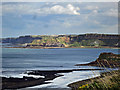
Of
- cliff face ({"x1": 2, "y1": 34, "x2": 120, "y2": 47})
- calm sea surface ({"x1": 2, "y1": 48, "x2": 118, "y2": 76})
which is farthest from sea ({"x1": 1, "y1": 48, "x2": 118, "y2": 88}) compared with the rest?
cliff face ({"x1": 2, "y1": 34, "x2": 120, "y2": 47})

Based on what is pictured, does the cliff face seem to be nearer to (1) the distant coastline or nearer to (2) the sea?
(1) the distant coastline

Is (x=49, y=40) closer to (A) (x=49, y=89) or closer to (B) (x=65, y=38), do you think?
(B) (x=65, y=38)

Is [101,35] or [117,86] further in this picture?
[101,35]

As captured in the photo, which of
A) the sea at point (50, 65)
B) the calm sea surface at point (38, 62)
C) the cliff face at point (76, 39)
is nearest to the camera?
the sea at point (50, 65)

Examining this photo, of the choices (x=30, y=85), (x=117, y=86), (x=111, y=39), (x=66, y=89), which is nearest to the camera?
(x=117, y=86)

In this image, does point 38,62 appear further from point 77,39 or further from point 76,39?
point 77,39

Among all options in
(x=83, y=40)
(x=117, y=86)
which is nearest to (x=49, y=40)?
(x=83, y=40)

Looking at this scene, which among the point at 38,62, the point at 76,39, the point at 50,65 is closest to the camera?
the point at 50,65

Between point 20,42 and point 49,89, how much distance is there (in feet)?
244

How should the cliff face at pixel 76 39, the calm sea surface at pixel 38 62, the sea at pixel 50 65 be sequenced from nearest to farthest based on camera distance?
the sea at pixel 50 65, the calm sea surface at pixel 38 62, the cliff face at pixel 76 39

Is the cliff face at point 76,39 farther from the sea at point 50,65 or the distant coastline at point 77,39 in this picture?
the sea at point 50,65

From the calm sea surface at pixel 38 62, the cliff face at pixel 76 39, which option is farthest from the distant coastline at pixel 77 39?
the calm sea surface at pixel 38 62

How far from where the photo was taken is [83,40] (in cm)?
8094

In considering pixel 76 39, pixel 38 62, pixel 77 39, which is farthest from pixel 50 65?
pixel 77 39
